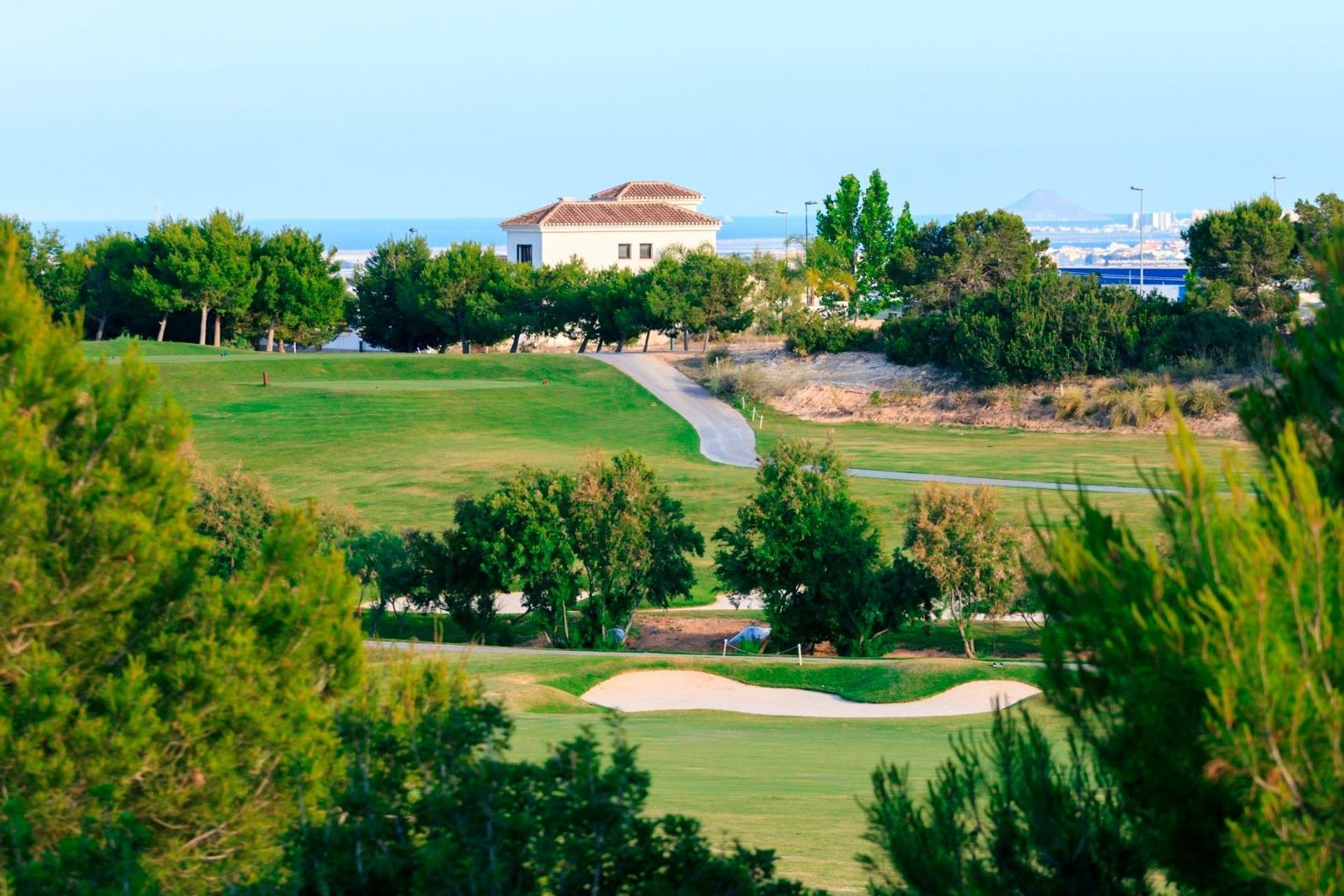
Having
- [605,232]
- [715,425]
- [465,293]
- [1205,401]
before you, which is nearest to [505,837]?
[715,425]

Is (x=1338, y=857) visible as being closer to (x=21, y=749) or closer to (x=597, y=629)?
(x=21, y=749)

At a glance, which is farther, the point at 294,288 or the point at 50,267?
the point at 50,267

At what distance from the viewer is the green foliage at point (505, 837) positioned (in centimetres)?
752

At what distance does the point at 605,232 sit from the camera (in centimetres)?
10419

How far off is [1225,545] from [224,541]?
28.9 meters

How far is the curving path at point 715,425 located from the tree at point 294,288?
52.4 feet

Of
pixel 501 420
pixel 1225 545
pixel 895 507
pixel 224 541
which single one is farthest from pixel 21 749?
pixel 501 420

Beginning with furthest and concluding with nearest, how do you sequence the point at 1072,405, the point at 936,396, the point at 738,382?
1. the point at 738,382
2. the point at 936,396
3. the point at 1072,405

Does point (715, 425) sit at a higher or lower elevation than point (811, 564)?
higher

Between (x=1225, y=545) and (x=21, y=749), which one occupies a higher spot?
(x=1225, y=545)

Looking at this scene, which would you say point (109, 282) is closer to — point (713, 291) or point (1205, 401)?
point (713, 291)

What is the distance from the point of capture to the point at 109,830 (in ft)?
28.8

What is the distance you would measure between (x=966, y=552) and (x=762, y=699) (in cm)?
755

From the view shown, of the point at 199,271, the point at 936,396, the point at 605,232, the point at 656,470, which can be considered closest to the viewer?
the point at 656,470
